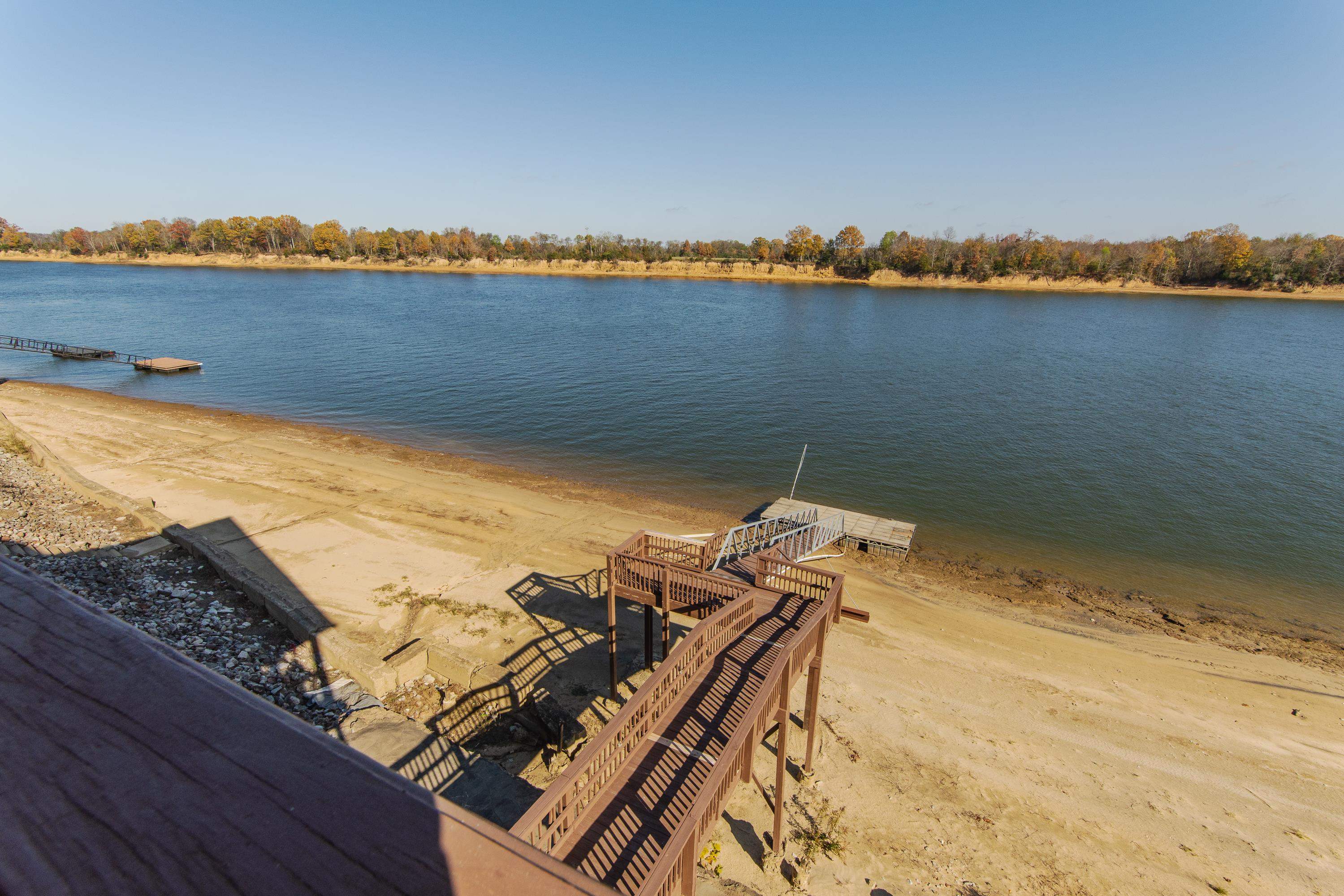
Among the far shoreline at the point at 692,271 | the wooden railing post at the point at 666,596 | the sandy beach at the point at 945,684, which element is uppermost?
the far shoreline at the point at 692,271

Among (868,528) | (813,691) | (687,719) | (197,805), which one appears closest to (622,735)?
(687,719)

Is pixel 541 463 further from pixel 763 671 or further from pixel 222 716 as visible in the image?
pixel 222 716

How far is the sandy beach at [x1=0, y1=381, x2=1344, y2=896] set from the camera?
448 inches

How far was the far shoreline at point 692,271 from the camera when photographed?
404ft

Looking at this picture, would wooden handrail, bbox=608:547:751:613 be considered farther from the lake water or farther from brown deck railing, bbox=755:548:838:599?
the lake water

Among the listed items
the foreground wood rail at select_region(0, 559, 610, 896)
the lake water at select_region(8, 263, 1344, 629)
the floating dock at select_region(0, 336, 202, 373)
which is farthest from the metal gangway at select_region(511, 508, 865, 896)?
the floating dock at select_region(0, 336, 202, 373)

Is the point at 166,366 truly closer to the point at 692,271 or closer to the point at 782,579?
the point at 782,579

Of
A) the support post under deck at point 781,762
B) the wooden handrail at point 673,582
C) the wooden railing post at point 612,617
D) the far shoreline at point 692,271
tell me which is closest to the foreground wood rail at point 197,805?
the support post under deck at point 781,762

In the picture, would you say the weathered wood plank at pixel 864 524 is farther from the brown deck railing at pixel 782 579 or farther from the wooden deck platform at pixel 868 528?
the brown deck railing at pixel 782 579

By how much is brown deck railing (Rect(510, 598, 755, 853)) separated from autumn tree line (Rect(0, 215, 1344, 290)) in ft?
476

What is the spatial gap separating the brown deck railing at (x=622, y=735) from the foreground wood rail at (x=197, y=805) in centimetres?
490

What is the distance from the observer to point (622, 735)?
8.46 meters

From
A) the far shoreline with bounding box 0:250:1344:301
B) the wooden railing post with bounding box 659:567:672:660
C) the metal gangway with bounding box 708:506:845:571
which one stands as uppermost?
the far shoreline with bounding box 0:250:1344:301

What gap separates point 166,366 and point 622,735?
205 feet
